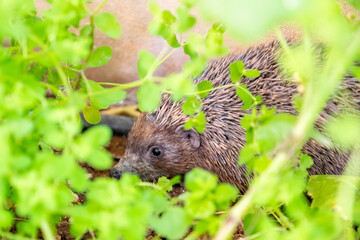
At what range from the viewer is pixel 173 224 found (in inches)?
Result: 56.2

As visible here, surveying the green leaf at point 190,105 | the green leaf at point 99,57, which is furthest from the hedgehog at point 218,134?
the green leaf at point 99,57

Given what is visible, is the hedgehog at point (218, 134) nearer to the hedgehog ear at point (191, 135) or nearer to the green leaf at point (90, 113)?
the hedgehog ear at point (191, 135)

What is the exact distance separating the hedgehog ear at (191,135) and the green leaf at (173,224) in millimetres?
1751

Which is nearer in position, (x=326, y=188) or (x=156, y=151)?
(x=326, y=188)

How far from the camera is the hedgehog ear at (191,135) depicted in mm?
3195

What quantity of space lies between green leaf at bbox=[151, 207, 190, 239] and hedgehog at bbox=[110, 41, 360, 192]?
1633 millimetres

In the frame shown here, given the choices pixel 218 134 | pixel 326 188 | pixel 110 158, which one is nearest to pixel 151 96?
pixel 110 158

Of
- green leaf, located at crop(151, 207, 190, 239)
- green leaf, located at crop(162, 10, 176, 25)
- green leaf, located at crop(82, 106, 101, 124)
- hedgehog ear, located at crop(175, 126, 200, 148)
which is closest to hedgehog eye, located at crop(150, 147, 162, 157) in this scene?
hedgehog ear, located at crop(175, 126, 200, 148)

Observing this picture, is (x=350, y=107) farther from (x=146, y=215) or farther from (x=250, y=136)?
(x=146, y=215)

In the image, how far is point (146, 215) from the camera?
138 centimetres

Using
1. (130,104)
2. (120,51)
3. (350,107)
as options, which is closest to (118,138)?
(130,104)

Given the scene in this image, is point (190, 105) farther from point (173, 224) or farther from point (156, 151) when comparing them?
point (156, 151)

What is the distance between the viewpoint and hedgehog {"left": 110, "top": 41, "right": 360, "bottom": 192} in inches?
117

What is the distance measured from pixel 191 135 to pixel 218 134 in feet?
0.64
